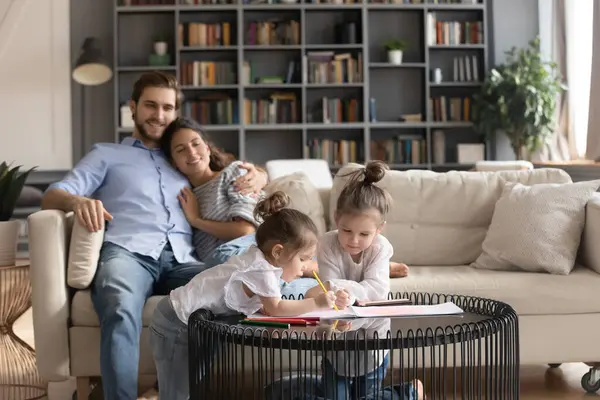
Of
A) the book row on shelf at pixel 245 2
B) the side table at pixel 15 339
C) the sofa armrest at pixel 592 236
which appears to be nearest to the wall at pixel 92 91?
the book row on shelf at pixel 245 2

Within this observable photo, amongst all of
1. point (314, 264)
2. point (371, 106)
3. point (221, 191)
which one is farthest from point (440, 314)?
point (371, 106)

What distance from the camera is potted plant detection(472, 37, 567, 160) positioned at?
6793mm

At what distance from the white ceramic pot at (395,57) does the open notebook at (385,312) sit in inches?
216

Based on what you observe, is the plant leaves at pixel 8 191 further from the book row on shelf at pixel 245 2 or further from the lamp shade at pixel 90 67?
the book row on shelf at pixel 245 2

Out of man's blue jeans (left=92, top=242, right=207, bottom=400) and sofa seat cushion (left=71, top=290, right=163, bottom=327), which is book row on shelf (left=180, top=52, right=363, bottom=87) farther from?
sofa seat cushion (left=71, top=290, right=163, bottom=327)

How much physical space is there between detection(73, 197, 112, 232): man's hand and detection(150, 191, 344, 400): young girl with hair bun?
51 centimetres

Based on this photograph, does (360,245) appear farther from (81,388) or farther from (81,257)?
(81,388)

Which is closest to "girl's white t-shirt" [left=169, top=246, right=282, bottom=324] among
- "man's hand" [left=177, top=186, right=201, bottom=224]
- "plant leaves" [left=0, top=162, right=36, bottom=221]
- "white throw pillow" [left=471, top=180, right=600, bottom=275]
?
"man's hand" [left=177, top=186, right=201, bottom=224]

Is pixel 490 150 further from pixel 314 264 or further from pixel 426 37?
pixel 314 264

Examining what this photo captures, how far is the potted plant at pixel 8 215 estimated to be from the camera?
10.0 ft

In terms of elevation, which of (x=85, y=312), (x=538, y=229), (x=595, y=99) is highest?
Result: (x=595, y=99)

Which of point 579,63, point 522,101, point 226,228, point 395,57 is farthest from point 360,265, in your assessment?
point 395,57

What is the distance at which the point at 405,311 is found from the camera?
2.00 meters

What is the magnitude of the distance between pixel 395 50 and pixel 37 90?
3.14 m
